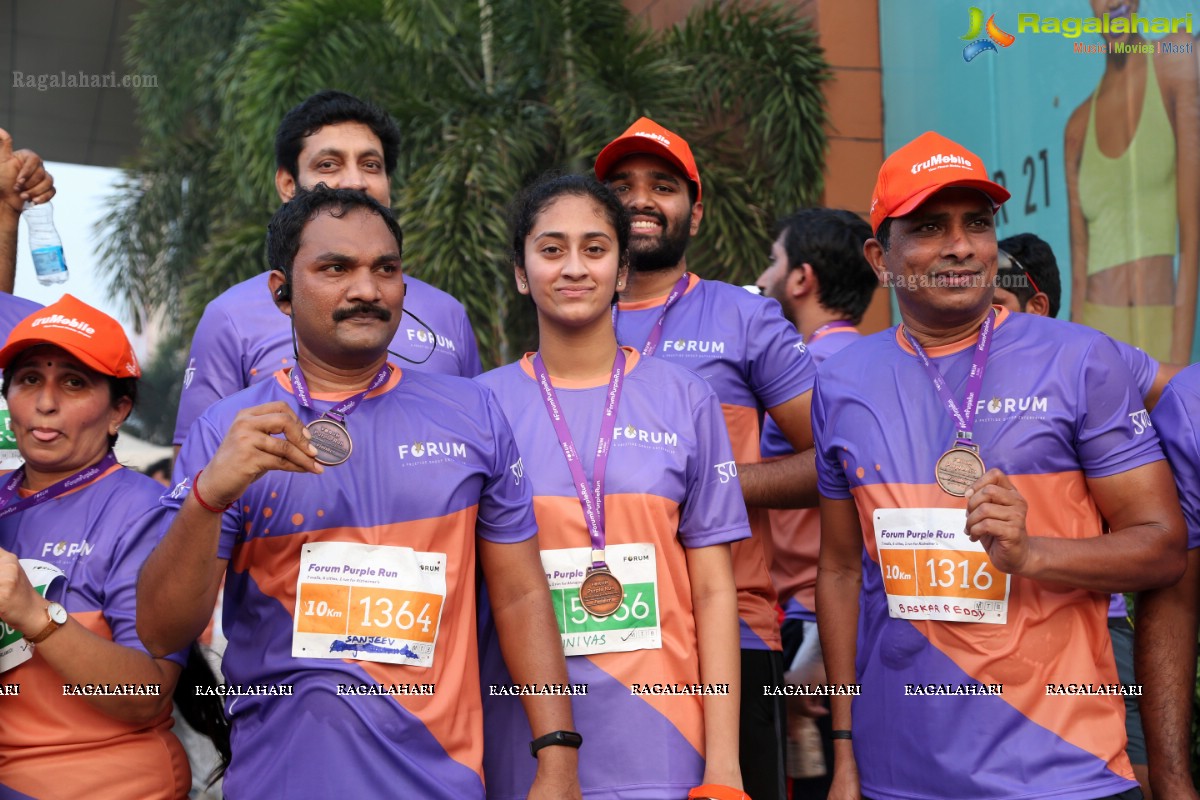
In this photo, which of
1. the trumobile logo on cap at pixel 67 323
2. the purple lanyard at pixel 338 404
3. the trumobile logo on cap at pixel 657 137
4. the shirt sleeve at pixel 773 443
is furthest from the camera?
the shirt sleeve at pixel 773 443

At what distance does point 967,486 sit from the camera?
9.16ft

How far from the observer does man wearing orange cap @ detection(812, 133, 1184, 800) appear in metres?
2.71

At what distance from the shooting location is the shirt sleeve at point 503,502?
2783 mm

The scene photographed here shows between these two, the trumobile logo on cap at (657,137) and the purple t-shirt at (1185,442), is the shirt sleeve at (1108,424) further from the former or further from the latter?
the trumobile logo on cap at (657,137)

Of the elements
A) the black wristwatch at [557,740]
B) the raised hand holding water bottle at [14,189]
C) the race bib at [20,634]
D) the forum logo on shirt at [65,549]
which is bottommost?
the black wristwatch at [557,740]

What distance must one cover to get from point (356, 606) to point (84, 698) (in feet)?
2.78

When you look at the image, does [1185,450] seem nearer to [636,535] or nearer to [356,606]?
[636,535]

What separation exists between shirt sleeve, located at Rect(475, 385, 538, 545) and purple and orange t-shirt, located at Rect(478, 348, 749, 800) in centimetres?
8

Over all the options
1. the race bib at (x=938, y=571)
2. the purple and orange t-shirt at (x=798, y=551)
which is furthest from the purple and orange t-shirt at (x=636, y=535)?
the purple and orange t-shirt at (x=798, y=551)

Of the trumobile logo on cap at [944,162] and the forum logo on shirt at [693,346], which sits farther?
the forum logo on shirt at [693,346]

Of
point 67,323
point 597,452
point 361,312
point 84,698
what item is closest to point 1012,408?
point 597,452

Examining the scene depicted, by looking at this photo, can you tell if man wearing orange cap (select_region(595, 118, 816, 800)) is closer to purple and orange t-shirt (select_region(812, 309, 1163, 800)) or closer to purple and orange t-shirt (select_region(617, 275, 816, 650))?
purple and orange t-shirt (select_region(617, 275, 816, 650))

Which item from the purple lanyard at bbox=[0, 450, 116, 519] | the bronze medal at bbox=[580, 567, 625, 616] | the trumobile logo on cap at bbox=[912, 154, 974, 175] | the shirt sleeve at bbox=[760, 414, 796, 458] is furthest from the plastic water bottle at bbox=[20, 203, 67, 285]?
the trumobile logo on cap at bbox=[912, 154, 974, 175]

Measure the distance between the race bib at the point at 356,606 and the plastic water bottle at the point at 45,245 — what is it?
198 cm
